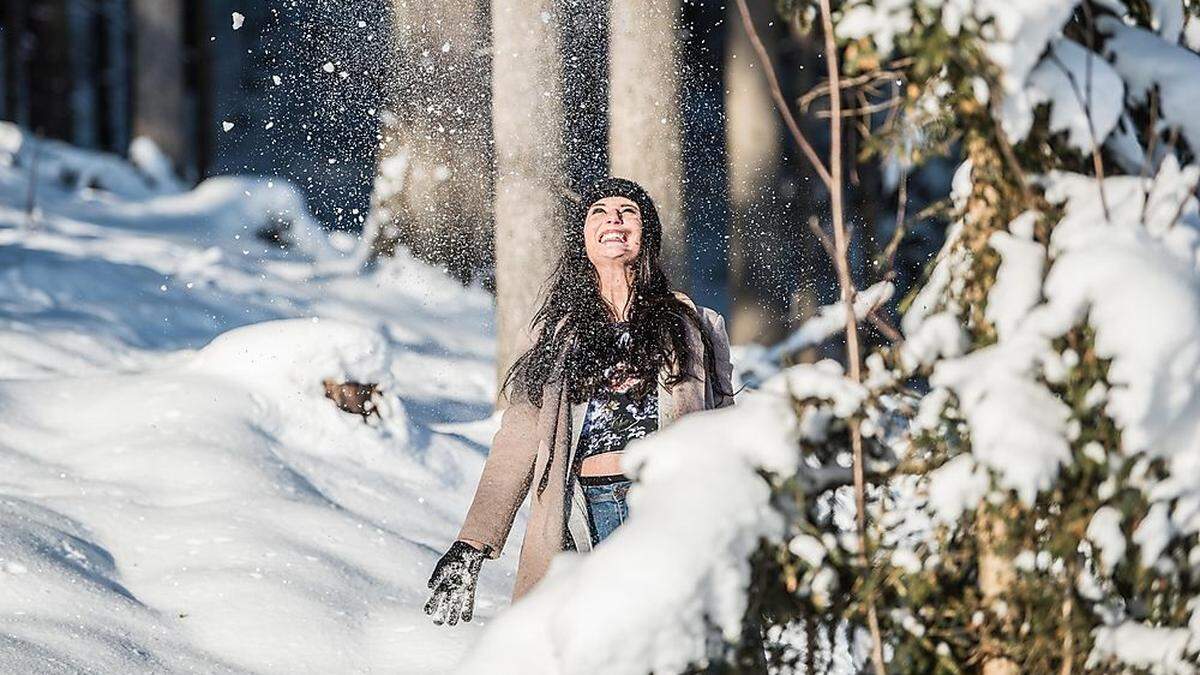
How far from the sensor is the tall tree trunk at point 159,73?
1608 centimetres

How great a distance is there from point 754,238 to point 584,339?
6810mm

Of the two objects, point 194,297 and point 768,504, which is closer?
point 768,504

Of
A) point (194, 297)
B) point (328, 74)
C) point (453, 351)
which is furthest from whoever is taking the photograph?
point (328, 74)

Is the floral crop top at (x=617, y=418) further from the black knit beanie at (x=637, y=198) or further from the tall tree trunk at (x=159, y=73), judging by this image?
the tall tree trunk at (x=159, y=73)

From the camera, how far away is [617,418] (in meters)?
3.67

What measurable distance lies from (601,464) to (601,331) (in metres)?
0.32

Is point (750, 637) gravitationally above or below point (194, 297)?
above

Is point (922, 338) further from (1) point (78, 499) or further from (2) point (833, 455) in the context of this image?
(1) point (78, 499)

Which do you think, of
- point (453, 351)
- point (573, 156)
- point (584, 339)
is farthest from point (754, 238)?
point (584, 339)

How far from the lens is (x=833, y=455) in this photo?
101 inches

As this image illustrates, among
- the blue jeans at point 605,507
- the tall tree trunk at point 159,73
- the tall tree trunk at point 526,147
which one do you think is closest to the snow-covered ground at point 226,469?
the tall tree trunk at point 526,147

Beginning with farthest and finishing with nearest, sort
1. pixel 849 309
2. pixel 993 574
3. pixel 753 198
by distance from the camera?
1. pixel 753 198
2. pixel 993 574
3. pixel 849 309

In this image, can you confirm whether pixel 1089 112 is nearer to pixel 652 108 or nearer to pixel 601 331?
pixel 601 331

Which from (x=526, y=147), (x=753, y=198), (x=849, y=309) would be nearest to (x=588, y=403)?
(x=849, y=309)
